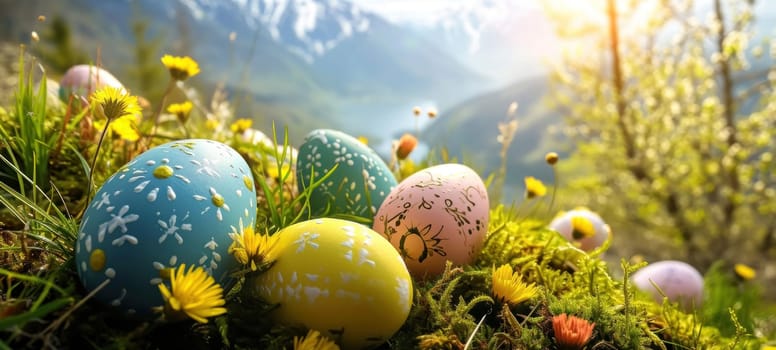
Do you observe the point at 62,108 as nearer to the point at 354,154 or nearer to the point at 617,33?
the point at 354,154

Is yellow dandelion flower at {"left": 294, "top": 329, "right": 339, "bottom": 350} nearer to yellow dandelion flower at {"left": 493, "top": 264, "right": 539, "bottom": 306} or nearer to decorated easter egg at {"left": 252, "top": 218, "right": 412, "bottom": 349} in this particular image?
decorated easter egg at {"left": 252, "top": 218, "right": 412, "bottom": 349}

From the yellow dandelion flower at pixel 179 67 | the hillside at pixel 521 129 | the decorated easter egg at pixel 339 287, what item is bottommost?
the hillside at pixel 521 129

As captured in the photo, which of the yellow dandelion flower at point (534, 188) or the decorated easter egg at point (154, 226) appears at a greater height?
the decorated easter egg at point (154, 226)

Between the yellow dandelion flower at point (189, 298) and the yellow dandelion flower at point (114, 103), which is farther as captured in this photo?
the yellow dandelion flower at point (114, 103)

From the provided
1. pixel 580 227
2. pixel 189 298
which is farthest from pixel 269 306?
pixel 580 227

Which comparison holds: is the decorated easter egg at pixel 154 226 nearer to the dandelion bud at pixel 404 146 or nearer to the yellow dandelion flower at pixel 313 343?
the yellow dandelion flower at pixel 313 343

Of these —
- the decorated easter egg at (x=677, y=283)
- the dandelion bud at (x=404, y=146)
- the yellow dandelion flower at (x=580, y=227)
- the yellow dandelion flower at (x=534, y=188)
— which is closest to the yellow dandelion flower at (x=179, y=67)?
the dandelion bud at (x=404, y=146)
